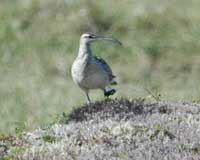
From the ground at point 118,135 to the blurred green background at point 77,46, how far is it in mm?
6172

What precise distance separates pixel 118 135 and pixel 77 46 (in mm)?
12113

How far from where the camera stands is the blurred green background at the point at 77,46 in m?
20.4

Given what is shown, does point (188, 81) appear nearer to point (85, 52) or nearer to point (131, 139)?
point (85, 52)

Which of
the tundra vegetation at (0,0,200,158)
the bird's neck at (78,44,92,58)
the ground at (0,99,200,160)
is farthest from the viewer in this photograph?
the tundra vegetation at (0,0,200,158)

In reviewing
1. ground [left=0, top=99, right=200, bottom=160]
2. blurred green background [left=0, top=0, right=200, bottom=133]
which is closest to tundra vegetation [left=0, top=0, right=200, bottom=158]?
blurred green background [left=0, top=0, right=200, bottom=133]

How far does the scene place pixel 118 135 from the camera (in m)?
11.4

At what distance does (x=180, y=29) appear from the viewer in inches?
953

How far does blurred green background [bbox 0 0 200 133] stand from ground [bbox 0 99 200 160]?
617 cm

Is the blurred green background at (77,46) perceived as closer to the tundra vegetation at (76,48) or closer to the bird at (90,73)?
the tundra vegetation at (76,48)

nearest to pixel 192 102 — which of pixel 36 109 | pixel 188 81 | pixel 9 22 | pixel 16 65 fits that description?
pixel 36 109

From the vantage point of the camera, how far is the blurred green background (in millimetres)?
20375

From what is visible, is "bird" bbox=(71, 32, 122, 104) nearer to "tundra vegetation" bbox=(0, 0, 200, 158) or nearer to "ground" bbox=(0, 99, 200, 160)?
"ground" bbox=(0, 99, 200, 160)

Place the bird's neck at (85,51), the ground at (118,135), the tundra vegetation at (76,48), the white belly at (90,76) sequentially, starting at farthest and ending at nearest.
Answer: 1. the tundra vegetation at (76,48)
2. the bird's neck at (85,51)
3. the white belly at (90,76)
4. the ground at (118,135)

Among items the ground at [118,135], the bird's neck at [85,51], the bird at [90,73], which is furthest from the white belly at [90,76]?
the ground at [118,135]
